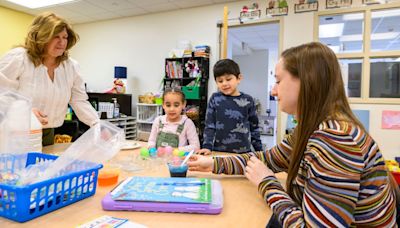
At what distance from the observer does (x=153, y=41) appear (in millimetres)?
4637

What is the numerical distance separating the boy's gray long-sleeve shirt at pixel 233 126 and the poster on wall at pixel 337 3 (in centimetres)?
231

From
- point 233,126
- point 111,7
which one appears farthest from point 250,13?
point 233,126

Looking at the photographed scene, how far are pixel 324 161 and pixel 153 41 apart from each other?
4371 mm

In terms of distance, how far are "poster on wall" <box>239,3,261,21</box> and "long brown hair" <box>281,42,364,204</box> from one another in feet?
10.9

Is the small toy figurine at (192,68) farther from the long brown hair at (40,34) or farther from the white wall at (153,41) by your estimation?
the long brown hair at (40,34)

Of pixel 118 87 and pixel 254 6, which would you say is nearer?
pixel 254 6

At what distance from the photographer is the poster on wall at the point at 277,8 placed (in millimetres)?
3650

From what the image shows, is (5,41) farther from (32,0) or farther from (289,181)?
(289,181)

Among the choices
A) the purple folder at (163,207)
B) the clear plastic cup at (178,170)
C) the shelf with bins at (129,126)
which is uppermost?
the clear plastic cup at (178,170)

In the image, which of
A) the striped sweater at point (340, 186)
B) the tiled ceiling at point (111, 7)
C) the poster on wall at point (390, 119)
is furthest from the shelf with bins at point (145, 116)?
the striped sweater at point (340, 186)

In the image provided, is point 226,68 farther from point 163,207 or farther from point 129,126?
point 129,126

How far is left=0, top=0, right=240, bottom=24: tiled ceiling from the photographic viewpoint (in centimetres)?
410

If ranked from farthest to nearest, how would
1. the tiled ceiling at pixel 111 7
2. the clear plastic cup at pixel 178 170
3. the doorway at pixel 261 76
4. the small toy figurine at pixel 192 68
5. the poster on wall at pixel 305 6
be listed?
1. the doorway at pixel 261 76
2. the tiled ceiling at pixel 111 7
3. the small toy figurine at pixel 192 68
4. the poster on wall at pixel 305 6
5. the clear plastic cup at pixel 178 170

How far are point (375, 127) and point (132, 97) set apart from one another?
3756mm
